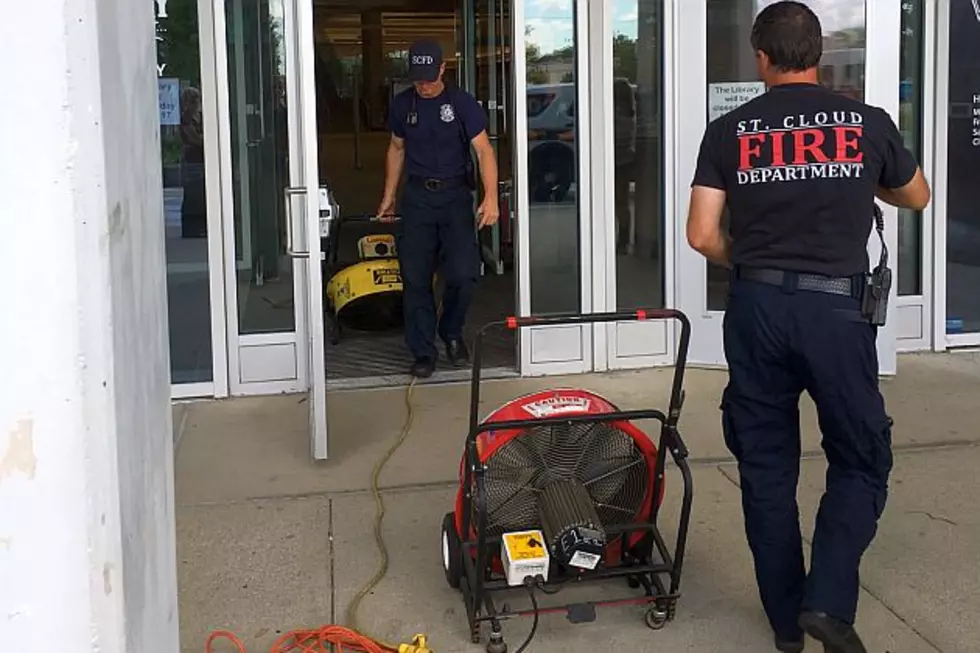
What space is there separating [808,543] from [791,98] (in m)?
1.72

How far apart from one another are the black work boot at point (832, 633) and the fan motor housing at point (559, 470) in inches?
24.0

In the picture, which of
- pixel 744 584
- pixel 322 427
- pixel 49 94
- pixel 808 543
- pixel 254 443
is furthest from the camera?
pixel 254 443

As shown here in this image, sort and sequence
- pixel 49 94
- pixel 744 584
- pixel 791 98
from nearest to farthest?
pixel 49 94, pixel 791 98, pixel 744 584

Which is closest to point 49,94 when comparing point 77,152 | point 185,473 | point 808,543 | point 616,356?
point 77,152

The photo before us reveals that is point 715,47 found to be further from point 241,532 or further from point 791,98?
point 241,532

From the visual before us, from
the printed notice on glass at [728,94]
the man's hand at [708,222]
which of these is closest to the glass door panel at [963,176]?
the printed notice on glass at [728,94]

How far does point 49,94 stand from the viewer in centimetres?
179

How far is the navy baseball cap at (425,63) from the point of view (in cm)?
625

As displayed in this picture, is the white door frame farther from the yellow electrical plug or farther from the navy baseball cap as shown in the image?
the yellow electrical plug

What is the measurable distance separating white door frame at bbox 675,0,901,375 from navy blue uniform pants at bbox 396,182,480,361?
1.16 meters

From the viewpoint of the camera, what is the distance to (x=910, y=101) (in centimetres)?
684

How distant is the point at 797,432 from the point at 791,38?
3.61 feet

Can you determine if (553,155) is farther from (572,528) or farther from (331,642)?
(331,642)

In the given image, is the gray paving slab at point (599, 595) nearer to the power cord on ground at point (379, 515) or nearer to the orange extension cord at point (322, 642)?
the power cord on ground at point (379, 515)
